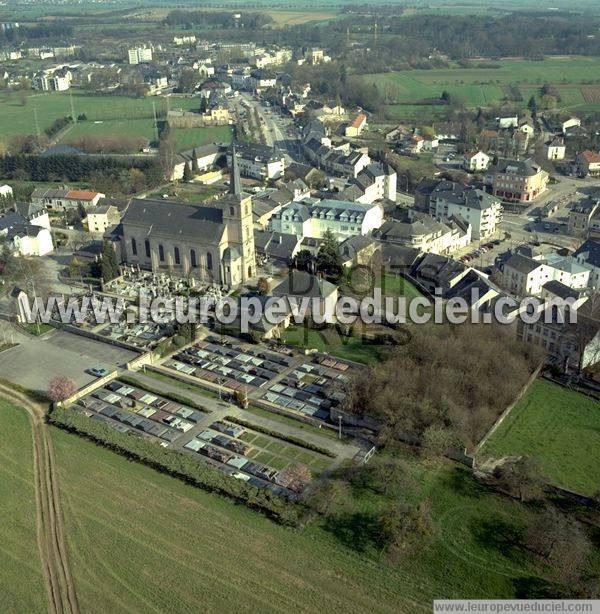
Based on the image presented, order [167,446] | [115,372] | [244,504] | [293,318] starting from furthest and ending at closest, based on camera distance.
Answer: [293,318] → [115,372] → [167,446] → [244,504]

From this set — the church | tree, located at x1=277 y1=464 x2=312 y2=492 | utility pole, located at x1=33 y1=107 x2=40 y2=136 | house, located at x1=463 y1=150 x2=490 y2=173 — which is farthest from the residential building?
tree, located at x1=277 y1=464 x2=312 y2=492

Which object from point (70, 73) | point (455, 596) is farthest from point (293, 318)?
point (70, 73)

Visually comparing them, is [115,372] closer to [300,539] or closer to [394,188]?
[300,539]

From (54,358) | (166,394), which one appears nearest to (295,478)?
(166,394)

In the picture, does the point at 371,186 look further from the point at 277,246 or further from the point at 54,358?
the point at 54,358

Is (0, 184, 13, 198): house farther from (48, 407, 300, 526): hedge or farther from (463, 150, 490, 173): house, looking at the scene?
(463, 150, 490, 173): house

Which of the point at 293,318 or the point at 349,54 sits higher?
the point at 349,54
